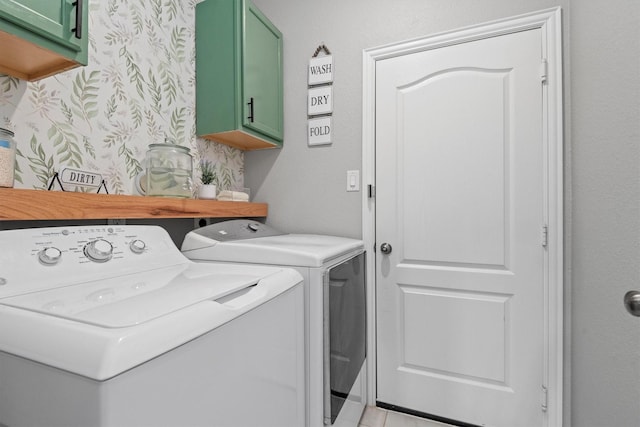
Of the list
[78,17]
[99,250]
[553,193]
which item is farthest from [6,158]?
[553,193]

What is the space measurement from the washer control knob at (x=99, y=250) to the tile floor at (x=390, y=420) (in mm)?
1489

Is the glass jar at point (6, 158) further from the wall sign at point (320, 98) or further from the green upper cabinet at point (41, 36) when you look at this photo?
the wall sign at point (320, 98)

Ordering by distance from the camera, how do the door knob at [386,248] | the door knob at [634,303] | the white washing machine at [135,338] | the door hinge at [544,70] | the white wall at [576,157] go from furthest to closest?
1. the door knob at [386,248]
2. the door hinge at [544,70]
3. the white wall at [576,157]
4. the door knob at [634,303]
5. the white washing machine at [135,338]

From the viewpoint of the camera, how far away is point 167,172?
140 cm

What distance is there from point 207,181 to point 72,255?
86 cm

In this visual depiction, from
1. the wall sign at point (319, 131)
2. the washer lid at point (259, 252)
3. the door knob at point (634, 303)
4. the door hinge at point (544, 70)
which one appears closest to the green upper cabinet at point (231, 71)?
the wall sign at point (319, 131)

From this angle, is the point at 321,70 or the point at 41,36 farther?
the point at 321,70

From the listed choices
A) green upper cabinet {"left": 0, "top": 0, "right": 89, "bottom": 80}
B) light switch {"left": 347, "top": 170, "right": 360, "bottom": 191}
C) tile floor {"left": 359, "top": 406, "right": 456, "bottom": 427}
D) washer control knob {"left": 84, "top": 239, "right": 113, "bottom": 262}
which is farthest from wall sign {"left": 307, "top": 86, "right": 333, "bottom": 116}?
tile floor {"left": 359, "top": 406, "right": 456, "bottom": 427}

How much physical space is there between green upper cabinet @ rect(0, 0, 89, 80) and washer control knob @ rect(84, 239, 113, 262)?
0.55m

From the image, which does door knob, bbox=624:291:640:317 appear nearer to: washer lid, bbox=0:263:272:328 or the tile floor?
washer lid, bbox=0:263:272:328

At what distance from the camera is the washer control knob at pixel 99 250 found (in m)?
0.91

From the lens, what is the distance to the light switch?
72.6 inches

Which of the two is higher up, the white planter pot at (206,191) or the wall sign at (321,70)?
the wall sign at (321,70)

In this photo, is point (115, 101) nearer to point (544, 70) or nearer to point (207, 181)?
point (207, 181)
